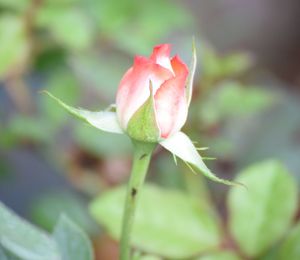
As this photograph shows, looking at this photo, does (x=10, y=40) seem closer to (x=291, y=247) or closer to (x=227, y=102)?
(x=227, y=102)

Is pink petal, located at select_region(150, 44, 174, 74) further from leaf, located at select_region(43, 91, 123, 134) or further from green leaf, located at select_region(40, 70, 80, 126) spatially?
green leaf, located at select_region(40, 70, 80, 126)

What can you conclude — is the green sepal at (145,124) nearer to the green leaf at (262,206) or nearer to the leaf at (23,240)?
the leaf at (23,240)

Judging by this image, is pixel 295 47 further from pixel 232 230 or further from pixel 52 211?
pixel 232 230

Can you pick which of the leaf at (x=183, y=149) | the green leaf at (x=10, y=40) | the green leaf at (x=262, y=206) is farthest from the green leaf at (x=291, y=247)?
the green leaf at (x=10, y=40)

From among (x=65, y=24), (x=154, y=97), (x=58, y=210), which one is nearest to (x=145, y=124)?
(x=154, y=97)

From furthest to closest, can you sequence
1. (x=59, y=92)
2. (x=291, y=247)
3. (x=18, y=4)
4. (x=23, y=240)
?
(x=59, y=92)
(x=18, y=4)
(x=291, y=247)
(x=23, y=240)
